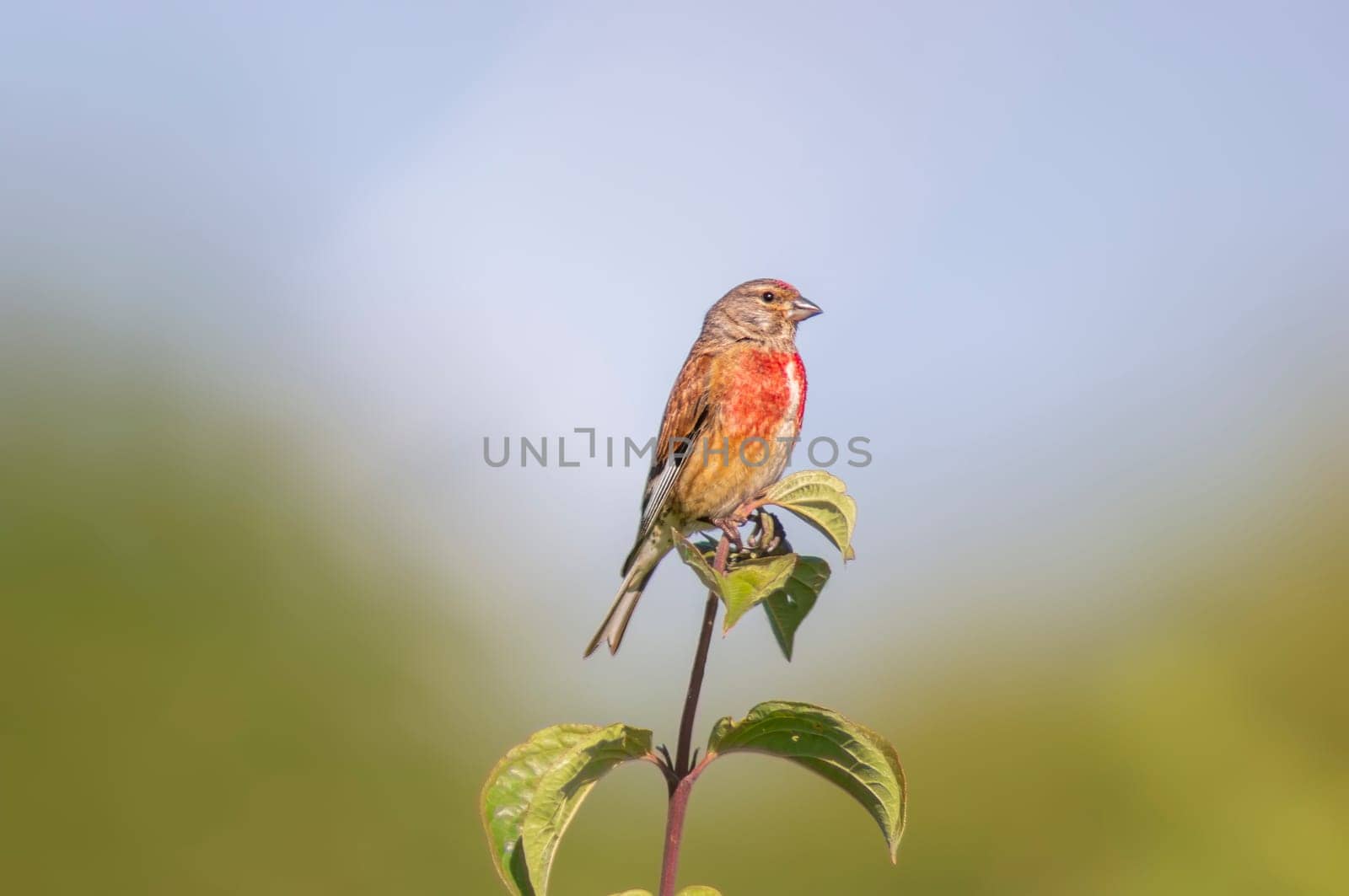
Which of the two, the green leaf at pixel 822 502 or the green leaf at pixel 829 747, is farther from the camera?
the green leaf at pixel 822 502

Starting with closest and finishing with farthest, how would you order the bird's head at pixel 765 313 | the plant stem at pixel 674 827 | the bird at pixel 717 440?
the plant stem at pixel 674 827, the bird at pixel 717 440, the bird's head at pixel 765 313

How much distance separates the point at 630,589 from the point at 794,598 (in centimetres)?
173

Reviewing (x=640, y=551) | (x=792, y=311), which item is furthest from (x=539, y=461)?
(x=792, y=311)

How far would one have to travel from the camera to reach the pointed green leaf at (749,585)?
1.54 meters

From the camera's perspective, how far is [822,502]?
1995 millimetres

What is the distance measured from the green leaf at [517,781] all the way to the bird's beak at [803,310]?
3.27 meters

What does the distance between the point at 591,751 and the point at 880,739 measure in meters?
0.45

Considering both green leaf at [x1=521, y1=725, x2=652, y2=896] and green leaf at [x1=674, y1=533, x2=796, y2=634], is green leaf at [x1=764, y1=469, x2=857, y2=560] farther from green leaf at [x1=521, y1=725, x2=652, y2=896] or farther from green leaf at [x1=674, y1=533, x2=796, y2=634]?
green leaf at [x1=521, y1=725, x2=652, y2=896]

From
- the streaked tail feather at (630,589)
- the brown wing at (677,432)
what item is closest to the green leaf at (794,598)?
the streaked tail feather at (630,589)

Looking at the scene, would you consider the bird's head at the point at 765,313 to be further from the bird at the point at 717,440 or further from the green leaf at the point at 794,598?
the green leaf at the point at 794,598

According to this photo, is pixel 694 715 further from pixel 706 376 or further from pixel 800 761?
pixel 706 376

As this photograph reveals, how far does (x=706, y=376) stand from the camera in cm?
432

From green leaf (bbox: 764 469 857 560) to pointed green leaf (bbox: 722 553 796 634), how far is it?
0.95 ft

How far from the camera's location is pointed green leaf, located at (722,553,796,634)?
5.05ft
